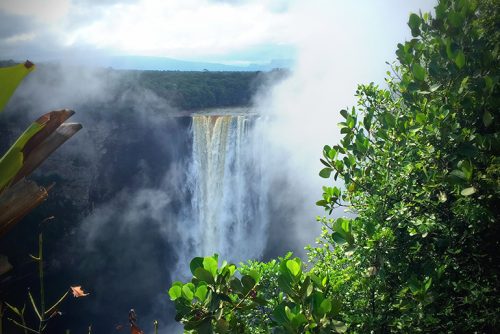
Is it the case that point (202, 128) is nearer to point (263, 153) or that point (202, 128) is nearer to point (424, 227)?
point (263, 153)

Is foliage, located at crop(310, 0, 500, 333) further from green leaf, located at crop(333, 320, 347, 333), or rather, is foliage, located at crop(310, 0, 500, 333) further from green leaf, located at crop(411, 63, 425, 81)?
green leaf, located at crop(333, 320, 347, 333)

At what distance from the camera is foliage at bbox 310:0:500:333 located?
3068mm

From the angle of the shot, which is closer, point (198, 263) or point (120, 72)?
point (198, 263)

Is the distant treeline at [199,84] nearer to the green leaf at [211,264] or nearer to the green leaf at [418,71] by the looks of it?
the green leaf at [418,71]

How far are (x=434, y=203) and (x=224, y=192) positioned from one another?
2146 cm

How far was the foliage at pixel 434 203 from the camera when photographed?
3068 millimetres

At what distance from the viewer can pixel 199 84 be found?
121 feet

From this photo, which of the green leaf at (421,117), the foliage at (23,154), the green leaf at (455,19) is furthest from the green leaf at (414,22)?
the foliage at (23,154)

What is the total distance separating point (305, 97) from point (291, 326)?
31.2m

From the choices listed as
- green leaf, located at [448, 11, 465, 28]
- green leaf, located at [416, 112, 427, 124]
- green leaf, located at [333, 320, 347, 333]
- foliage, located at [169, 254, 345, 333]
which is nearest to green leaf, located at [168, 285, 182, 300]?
foliage, located at [169, 254, 345, 333]

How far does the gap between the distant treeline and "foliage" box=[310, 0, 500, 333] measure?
85.5 ft

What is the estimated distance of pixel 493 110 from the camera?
140 inches

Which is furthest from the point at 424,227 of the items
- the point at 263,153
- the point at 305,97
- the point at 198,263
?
the point at 305,97

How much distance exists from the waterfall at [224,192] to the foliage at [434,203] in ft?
64.1
